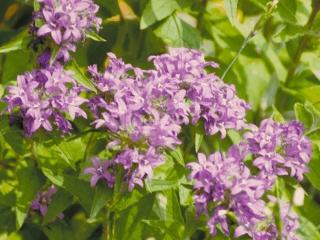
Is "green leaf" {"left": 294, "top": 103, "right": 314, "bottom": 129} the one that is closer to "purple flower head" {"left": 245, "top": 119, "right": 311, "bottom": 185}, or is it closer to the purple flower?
"purple flower head" {"left": 245, "top": 119, "right": 311, "bottom": 185}

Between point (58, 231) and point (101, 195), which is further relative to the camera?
point (58, 231)

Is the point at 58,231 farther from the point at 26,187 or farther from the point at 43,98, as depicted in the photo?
the point at 43,98

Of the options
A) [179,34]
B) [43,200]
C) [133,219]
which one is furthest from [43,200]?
[179,34]

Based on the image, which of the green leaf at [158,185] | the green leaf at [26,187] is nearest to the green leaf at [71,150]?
the green leaf at [26,187]

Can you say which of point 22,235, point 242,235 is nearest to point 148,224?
point 242,235

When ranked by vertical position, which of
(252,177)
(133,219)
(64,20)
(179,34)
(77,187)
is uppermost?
(64,20)
